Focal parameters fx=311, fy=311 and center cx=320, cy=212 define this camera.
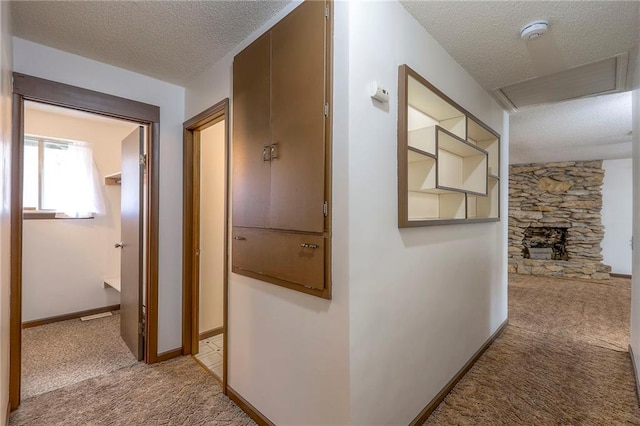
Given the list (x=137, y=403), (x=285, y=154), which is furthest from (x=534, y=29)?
(x=137, y=403)

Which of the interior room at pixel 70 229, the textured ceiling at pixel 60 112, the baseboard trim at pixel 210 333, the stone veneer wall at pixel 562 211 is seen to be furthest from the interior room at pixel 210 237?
the stone veneer wall at pixel 562 211

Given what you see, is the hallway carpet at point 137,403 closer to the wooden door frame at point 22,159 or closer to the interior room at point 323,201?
the interior room at point 323,201

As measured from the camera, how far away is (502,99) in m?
2.90

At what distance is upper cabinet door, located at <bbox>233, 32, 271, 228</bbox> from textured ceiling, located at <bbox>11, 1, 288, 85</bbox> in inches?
6.3

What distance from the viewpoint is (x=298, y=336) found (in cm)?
157

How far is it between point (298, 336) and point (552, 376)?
7.01 ft

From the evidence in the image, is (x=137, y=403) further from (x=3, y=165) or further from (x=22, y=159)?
(x=22, y=159)

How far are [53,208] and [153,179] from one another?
1942 millimetres

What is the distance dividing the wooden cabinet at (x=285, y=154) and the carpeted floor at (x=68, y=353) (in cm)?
158

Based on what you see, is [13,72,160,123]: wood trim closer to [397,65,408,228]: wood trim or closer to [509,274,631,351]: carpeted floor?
[397,65,408,228]: wood trim

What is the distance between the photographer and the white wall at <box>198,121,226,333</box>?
294 centimetres

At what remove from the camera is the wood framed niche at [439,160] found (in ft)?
5.38

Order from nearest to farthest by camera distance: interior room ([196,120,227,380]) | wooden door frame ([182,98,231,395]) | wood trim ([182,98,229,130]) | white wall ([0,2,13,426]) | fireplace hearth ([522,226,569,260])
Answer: white wall ([0,2,13,426]) → wood trim ([182,98,229,130]) → wooden door frame ([182,98,231,395]) → interior room ([196,120,227,380]) → fireplace hearth ([522,226,569,260])

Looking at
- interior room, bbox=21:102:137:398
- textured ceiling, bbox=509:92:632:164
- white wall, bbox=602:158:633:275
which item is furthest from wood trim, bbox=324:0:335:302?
white wall, bbox=602:158:633:275
